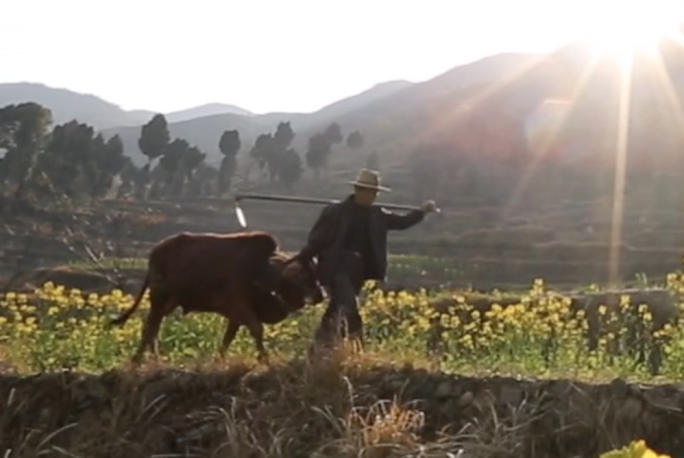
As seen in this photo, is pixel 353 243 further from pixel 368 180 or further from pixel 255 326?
pixel 255 326

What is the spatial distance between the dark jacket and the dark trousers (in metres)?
0.07

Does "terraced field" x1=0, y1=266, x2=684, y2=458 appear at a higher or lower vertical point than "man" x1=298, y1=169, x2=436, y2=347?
lower

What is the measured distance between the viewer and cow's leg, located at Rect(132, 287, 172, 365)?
8.64 metres

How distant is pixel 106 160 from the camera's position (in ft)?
204

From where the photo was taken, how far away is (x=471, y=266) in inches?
1693

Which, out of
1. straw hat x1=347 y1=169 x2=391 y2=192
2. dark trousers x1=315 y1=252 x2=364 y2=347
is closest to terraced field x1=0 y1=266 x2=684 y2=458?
dark trousers x1=315 y1=252 x2=364 y2=347

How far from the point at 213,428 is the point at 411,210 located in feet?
8.28

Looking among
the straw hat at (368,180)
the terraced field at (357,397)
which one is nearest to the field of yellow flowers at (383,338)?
the terraced field at (357,397)

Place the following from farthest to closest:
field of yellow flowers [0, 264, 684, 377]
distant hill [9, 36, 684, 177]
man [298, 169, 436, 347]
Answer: distant hill [9, 36, 684, 177] → man [298, 169, 436, 347] → field of yellow flowers [0, 264, 684, 377]

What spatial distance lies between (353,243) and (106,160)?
55325mm

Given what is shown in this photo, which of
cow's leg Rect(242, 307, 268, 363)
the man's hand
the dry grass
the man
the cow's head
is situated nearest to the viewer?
the dry grass

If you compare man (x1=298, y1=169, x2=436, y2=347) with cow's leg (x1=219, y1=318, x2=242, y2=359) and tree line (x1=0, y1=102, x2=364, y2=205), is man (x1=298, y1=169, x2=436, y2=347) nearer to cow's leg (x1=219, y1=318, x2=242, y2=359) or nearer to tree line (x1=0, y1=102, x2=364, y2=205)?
cow's leg (x1=219, y1=318, x2=242, y2=359)

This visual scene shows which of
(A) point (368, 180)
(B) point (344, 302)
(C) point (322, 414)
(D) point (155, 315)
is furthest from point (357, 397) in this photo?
(D) point (155, 315)

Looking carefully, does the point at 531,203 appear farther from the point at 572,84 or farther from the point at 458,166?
the point at 572,84
